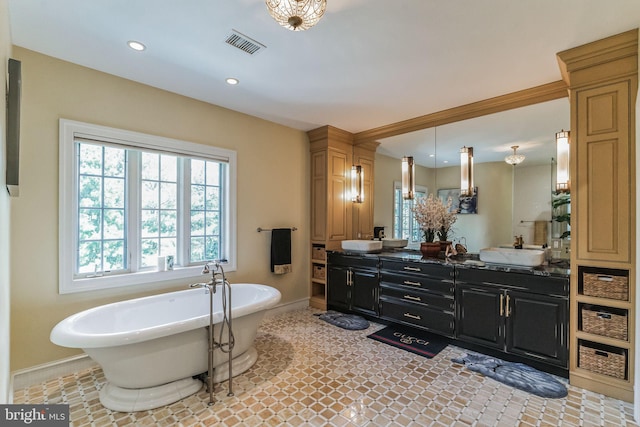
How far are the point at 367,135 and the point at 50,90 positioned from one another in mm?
3525

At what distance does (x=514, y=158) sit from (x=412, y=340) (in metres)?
2.25

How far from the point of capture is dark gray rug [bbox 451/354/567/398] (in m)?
2.28

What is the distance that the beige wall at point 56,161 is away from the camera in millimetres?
2357

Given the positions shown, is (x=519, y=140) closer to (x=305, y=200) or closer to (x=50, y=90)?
(x=305, y=200)

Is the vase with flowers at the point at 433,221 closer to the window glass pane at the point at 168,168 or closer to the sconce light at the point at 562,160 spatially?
the sconce light at the point at 562,160

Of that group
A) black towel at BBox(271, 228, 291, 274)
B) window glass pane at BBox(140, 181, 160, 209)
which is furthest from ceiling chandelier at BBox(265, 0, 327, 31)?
black towel at BBox(271, 228, 291, 274)

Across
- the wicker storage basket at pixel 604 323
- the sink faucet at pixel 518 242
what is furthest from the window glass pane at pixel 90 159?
the wicker storage basket at pixel 604 323

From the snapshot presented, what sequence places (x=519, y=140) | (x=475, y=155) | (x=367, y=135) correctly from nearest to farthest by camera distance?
(x=519, y=140) < (x=475, y=155) < (x=367, y=135)

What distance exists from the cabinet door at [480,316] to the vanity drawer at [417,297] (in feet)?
0.36

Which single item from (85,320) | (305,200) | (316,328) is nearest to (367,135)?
(305,200)

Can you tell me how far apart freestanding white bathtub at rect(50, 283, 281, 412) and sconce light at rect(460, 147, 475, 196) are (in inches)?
99.1

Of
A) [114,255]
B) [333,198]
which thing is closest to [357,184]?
[333,198]

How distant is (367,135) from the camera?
14.5 ft

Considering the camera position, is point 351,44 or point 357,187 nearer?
point 351,44
